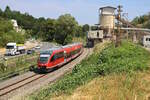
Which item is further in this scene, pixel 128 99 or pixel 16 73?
pixel 16 73

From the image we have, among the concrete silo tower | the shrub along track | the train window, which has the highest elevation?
the concrete silo tower

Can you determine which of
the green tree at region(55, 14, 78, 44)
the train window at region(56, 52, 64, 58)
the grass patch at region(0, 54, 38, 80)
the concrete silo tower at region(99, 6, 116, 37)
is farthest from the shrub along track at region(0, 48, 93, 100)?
the green tree at region(55, 14, 78, 44)

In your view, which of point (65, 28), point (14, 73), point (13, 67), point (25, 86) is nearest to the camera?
point (25, 86)

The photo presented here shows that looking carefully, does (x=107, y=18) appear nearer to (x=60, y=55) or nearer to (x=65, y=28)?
(x=65, y=28)

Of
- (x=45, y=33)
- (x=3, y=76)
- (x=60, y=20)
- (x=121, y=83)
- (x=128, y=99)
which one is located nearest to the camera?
(x=128, y=99)

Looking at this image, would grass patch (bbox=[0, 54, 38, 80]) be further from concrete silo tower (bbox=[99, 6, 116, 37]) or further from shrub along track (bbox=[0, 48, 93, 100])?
concrete silo tower (bbox=[99, 6, 116, 37])

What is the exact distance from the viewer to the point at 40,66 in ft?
115

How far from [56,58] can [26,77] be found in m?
5.99

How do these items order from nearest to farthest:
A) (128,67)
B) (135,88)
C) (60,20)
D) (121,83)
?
(135,88) < (121,83) < (128,67) < (60,20)

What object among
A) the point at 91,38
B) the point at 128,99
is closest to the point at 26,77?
the point at 128,99

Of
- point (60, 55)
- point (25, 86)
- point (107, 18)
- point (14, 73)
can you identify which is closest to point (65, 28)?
point (107, 18)

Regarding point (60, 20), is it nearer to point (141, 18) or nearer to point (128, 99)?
point (141, 18)

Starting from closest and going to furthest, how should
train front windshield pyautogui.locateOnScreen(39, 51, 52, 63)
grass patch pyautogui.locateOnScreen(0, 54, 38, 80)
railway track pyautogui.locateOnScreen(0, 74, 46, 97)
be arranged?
railway track pyautogui.locateOnScreen(0, 74, 46, 97)
grass patch pyautogui.locateOnScreen(0, 54, 38, 80)
train front windshield pyautogui.locateOnScreen(39, 51, 52, 63)

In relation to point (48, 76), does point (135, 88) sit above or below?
above
